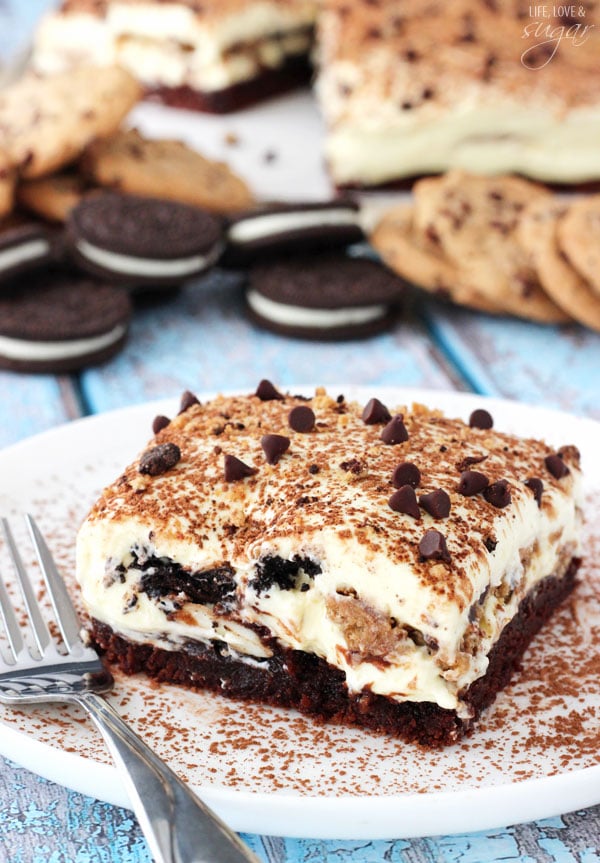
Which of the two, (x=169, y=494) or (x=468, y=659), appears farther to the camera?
(x=169, y=494)

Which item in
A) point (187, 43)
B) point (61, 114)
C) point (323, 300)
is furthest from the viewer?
point (187, 43)

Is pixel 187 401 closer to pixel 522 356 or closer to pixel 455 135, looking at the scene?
pixel 522 356

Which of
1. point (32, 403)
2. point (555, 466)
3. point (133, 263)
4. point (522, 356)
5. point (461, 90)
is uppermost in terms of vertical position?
point (555, 466)

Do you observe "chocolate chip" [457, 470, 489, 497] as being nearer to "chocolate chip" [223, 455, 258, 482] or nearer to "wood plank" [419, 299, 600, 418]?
"chocolate chip" [223, 455, 258, 482]

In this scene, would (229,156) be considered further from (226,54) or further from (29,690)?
(29,690)

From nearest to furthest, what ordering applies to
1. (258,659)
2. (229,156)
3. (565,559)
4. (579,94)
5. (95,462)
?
(258,659)
(565,559)
(95,462)
(579,94)
(229,156)

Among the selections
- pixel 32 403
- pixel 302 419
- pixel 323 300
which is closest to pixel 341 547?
pixel 302 419

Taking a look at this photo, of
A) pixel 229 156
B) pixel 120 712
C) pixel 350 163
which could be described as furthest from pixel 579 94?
pixel 120 712
